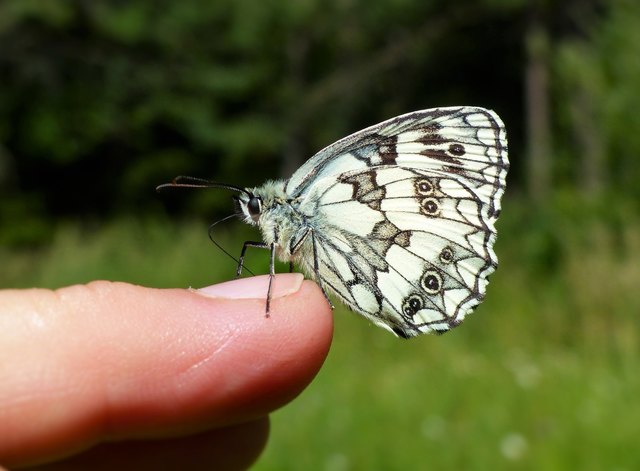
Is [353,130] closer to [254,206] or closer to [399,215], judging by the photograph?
[399,215]

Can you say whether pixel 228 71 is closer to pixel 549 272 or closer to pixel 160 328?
pixel 549 272

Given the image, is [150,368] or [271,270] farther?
[271,270]

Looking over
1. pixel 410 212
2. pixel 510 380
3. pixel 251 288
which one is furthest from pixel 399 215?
pixel 510 380

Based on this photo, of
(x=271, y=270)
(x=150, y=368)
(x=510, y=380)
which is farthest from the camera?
(x=510, y=380)

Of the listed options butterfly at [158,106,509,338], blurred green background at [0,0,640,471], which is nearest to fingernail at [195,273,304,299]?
butterfly at [158,106,509,338]

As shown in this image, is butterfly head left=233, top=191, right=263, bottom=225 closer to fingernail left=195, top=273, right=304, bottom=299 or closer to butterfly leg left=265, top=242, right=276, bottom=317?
butterfly leg left=265, top=242, right=276, bottom=317

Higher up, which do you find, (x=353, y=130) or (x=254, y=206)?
(x=254, y=206)

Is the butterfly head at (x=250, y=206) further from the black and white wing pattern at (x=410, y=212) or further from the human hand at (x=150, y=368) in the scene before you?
the human hand at (x=150, y=368)
